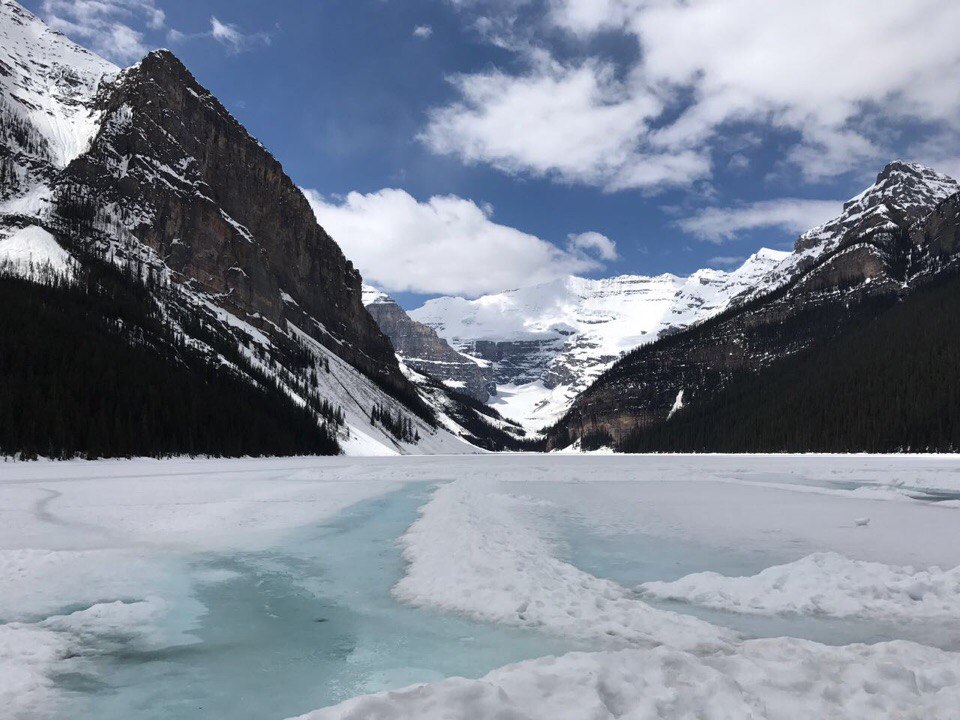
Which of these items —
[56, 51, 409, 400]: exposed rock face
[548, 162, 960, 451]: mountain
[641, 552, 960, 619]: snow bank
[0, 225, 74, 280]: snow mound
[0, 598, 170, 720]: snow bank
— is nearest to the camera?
[0, 598, 170, 720]: snow bank

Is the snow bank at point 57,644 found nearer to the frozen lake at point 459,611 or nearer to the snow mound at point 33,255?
the frozen lake at point 459,611

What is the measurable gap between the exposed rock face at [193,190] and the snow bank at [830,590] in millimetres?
158364

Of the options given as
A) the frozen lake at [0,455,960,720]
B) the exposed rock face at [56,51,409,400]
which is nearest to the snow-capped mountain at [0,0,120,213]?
the exposed rock face at [56,51,409,400]

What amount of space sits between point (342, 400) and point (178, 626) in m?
156

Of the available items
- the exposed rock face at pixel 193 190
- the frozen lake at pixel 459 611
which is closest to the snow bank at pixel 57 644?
the frozen lake at pixel 459 611

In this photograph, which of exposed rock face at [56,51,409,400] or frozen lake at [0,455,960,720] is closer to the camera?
frozen lake at [0,455,960,720]

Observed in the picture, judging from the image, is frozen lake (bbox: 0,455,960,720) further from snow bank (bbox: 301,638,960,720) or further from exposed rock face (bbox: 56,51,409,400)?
exposed rock face (bbox: 56,51,409,400)

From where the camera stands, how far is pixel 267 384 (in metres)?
120

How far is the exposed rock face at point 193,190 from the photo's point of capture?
476ft

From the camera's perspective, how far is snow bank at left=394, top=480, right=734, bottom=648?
7863mm

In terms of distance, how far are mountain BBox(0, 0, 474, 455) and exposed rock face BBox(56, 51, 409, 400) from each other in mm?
443

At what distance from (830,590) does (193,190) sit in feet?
581

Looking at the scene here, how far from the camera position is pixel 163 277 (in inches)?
5374

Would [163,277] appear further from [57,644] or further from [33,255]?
[57,644]
